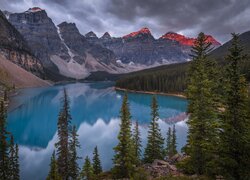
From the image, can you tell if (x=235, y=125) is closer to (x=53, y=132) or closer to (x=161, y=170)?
(x=161, y=170)

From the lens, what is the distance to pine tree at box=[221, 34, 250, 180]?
43.0 feet

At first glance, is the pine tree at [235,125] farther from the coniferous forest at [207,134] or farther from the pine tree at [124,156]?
the pine tree at [124,156]

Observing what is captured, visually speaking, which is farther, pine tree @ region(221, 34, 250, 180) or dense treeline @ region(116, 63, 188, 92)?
dense treeline @ region(116, 63, 188, 92)

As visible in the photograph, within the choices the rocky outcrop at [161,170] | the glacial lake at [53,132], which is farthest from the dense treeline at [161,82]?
the rocky outcrop at [161,170]

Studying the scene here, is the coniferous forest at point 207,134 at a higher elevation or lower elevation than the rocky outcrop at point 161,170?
higher

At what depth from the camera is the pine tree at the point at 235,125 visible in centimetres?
1310

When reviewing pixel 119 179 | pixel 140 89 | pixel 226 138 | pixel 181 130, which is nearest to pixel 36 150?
pixel 119 179

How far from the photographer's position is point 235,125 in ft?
44.0

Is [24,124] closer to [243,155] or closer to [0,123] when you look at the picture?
[0,123]

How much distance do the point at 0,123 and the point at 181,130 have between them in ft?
159

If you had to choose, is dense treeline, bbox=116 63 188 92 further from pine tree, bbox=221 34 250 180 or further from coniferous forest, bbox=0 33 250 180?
pine tree, bbox=221 34 250 180

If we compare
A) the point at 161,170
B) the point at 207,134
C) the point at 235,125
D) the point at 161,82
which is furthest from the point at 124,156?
the point at 161,82

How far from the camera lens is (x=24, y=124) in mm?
73062

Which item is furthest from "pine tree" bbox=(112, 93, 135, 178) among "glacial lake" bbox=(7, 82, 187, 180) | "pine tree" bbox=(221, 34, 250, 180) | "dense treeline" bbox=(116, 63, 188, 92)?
"dense treeline" bbox=(116, 63, 188, 92)
